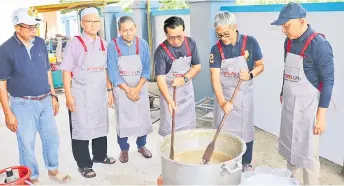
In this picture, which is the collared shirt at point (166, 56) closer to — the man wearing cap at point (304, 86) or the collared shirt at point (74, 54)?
the collared shirt at point (74, 54)

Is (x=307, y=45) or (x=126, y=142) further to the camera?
(x=126, y=142)

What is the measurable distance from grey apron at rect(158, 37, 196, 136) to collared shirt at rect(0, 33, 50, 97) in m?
1.11

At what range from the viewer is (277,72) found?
12.9 feet

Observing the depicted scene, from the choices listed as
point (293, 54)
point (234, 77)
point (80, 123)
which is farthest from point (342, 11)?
point (80, 123)

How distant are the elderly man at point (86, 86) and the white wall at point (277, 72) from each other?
2.05 metres

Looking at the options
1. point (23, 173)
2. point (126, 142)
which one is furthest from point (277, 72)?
point (23, 173)

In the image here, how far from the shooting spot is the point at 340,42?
3045 millimetres

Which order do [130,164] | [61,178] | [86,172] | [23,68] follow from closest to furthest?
1. [23,68]
2. [61,178]
3. [86,172]
4. [130,164]

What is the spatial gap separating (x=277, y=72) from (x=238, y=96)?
132 centimetres

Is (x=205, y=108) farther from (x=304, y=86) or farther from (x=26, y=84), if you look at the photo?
(x=26, y=84)

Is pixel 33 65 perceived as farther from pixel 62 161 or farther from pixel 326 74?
pixel 326 74

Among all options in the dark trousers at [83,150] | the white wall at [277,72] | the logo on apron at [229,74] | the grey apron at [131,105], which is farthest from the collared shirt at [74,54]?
the white wall at [277,72]

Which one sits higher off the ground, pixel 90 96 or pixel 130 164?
pixel 90 96

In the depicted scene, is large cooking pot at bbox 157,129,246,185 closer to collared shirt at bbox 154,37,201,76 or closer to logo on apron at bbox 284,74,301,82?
logo on apron at bbox 284,74,301,82
